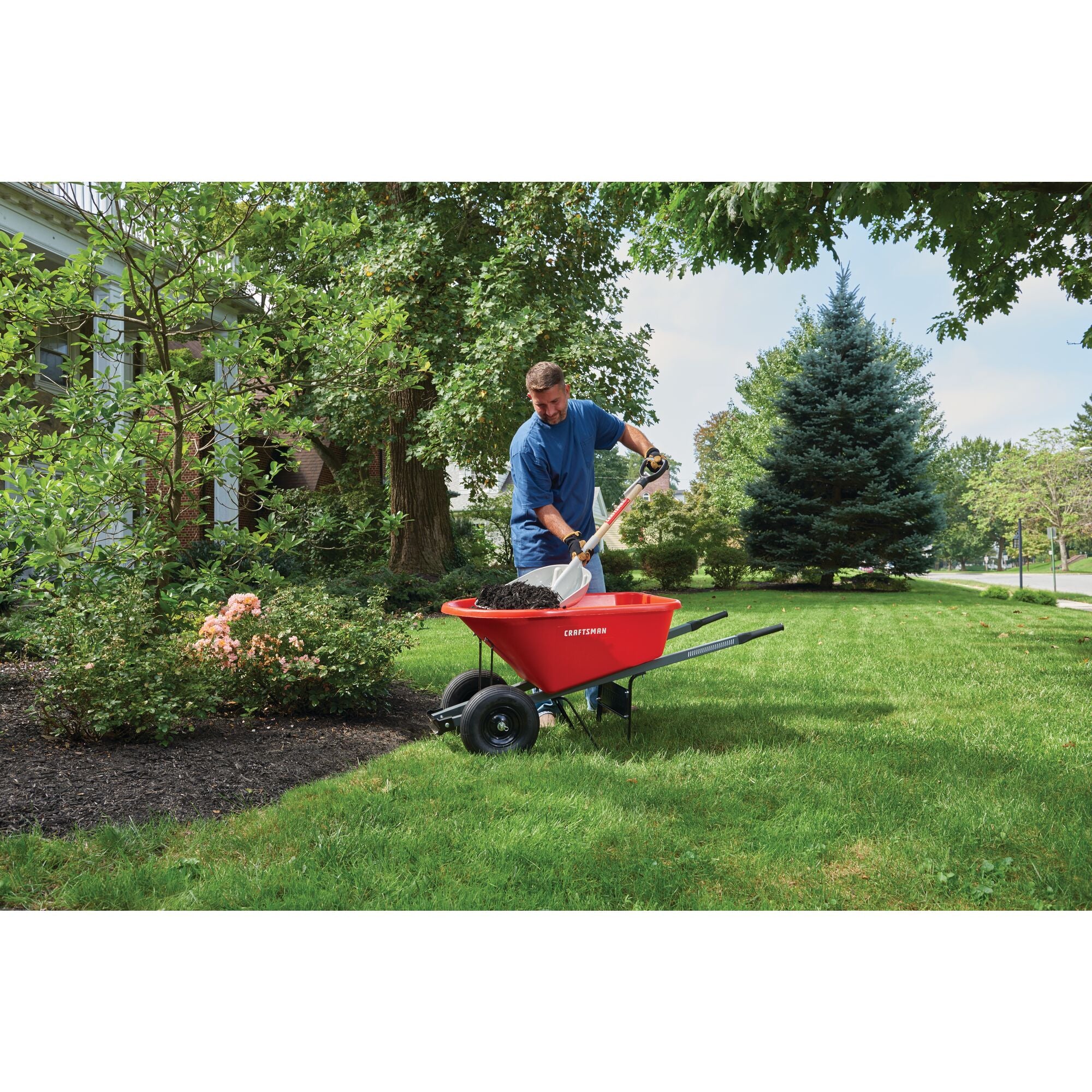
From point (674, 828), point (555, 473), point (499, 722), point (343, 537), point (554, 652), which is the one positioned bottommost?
point (674, 828)

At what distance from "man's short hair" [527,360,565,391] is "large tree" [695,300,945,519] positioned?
11.7m

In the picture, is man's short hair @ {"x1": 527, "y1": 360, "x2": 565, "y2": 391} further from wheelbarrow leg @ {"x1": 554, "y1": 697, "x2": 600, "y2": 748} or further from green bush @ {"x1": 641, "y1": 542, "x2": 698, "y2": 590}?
green bush @ {"x1": 641, "y1": 542, "x2": 698, "y2": 590}

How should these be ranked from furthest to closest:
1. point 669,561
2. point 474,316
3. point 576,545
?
point 669,561 → point 474,316 → point 576,545

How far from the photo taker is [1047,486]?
13.7 metres

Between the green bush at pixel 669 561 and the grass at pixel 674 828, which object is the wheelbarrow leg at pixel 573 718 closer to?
the grass at pixel 674 828

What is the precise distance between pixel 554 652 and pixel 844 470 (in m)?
12.4

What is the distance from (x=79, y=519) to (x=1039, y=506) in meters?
15.0

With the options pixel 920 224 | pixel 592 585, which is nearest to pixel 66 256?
pixel 592 585

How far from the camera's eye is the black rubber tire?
373cm

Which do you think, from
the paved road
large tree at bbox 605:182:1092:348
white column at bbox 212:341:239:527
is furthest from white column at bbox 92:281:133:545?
the paved road

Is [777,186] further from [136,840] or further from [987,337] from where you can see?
[136,840]

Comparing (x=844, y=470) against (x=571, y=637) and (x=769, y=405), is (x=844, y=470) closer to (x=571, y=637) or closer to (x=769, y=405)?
(x=769, y=405)
